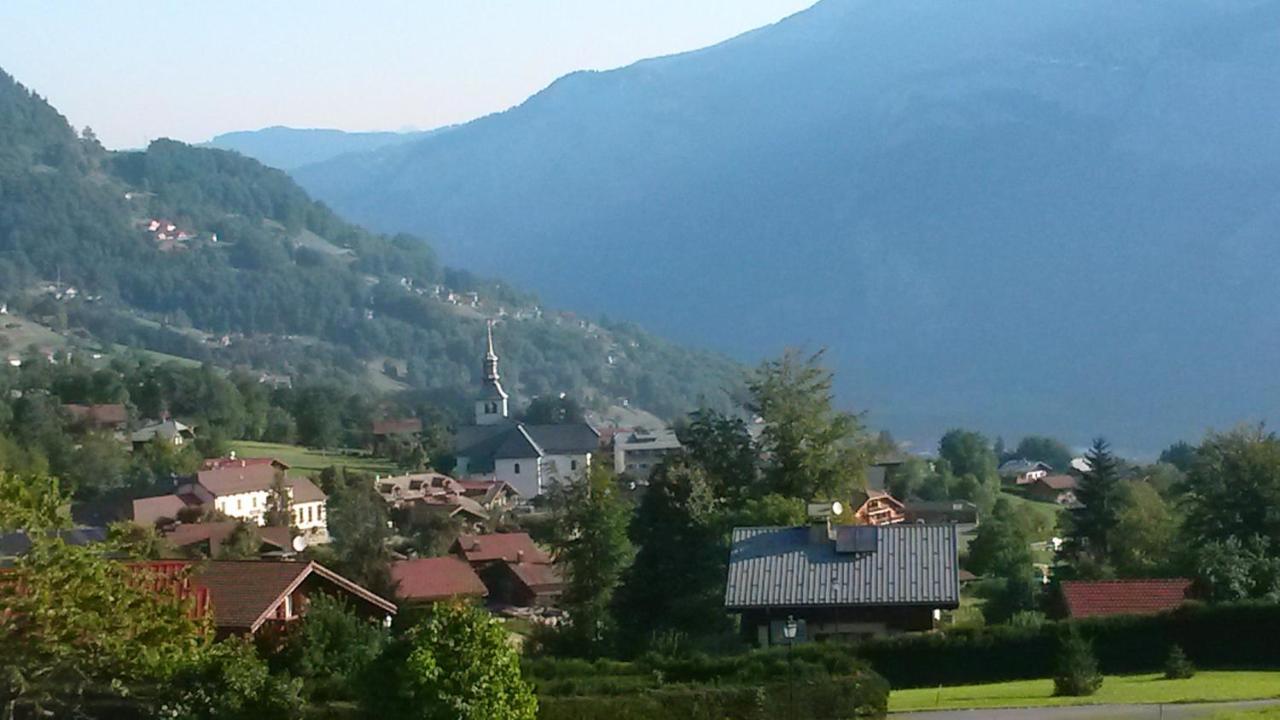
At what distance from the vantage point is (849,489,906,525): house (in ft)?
139

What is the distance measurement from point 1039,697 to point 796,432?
1876 centimetres

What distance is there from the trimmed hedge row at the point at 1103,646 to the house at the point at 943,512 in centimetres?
3066

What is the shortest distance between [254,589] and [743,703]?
22.0 ft

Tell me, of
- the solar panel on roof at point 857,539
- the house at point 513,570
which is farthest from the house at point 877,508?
the solar panel on roof at point 857,539

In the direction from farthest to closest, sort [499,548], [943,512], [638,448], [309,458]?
[638,448] → [309,458] → [943,512] → [499,548]

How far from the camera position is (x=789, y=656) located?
19562 millimetres

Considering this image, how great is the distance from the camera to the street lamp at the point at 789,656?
57.9 feet

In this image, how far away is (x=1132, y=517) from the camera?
3719 cm

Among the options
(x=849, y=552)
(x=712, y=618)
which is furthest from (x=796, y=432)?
(x=849, y=552)

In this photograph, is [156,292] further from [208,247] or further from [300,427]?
[300,427]

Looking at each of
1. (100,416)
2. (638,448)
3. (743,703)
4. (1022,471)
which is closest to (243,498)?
(100,416)

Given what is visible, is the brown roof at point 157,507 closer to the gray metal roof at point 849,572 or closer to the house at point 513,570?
the house at point 513,570

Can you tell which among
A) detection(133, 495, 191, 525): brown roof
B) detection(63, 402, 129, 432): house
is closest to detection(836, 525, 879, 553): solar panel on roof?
detection(133, 495, 191, 525): brown roof

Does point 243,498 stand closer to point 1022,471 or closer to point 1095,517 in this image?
point 1095,517
